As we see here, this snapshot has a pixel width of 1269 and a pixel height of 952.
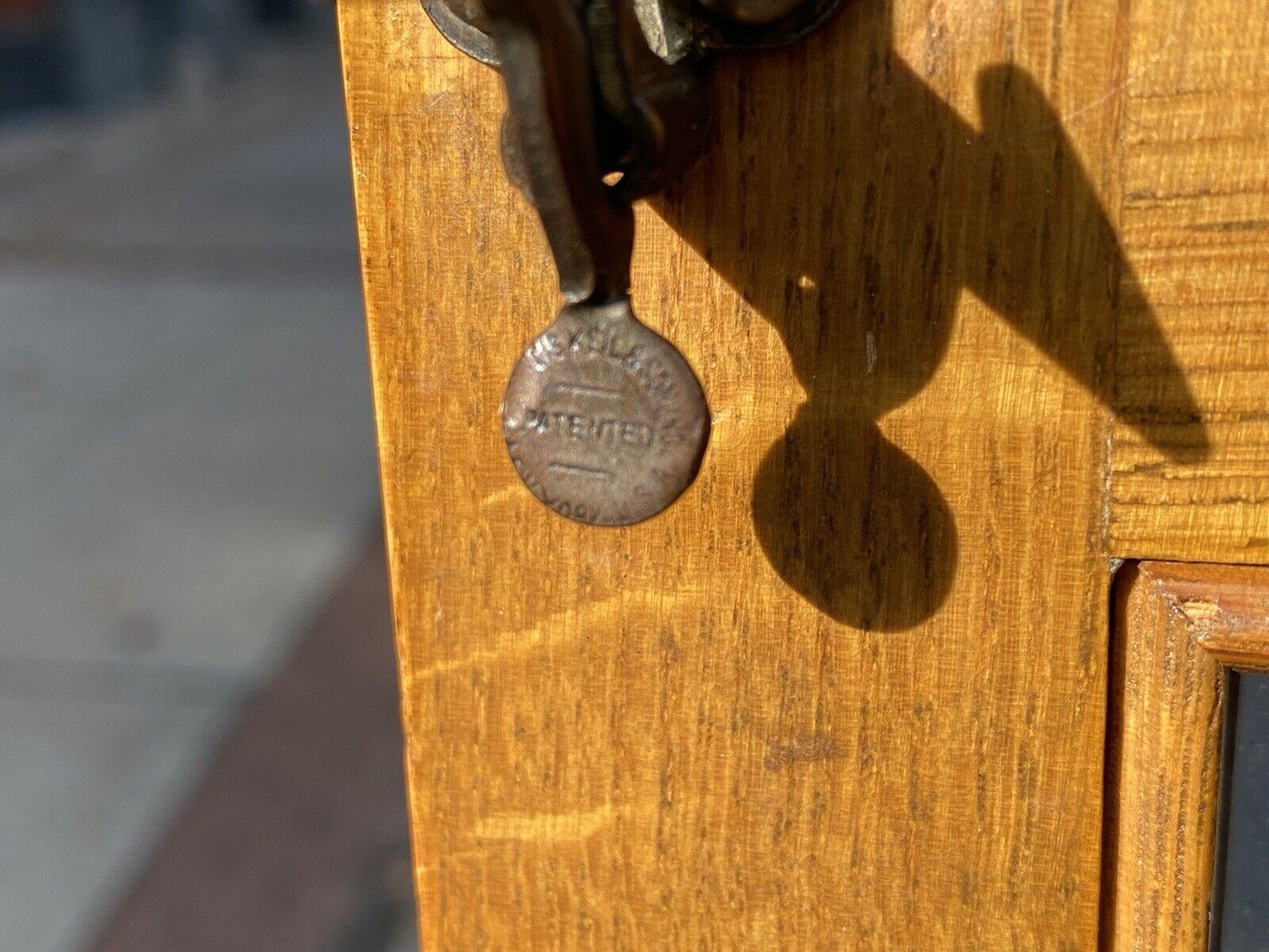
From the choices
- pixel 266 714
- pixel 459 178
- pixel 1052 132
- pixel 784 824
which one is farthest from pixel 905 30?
pixel 266 714

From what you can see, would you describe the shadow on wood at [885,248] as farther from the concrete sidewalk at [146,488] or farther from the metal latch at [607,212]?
the concrete sidewalk at [146,488]

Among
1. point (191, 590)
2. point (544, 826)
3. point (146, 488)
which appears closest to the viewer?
point (544, 826)

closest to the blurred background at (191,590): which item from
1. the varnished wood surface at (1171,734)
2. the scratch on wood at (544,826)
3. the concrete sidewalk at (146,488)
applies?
the concrete sidewalk at (146,488)

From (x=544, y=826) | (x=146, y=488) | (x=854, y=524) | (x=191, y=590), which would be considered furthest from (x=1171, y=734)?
(x=146, y=488)

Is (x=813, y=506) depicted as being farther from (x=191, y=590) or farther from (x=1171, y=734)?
(x=191, y=590)

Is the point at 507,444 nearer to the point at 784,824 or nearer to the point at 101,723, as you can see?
the point at 784,824
